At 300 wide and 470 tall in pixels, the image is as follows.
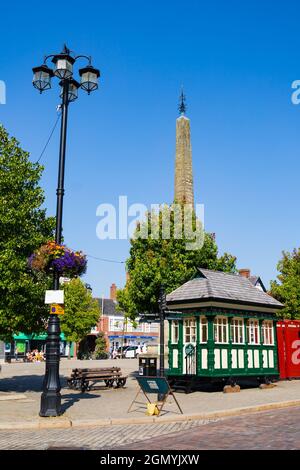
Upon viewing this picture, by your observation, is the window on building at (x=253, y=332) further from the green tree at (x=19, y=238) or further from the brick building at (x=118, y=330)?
the brick building at (x=118, y=330)

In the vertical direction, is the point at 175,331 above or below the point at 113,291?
below

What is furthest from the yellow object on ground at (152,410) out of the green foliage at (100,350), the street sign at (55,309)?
the green foliage at (100,350)

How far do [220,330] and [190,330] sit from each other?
3.98ft

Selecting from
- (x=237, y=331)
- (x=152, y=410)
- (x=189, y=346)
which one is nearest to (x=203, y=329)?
(x=189, y=346)

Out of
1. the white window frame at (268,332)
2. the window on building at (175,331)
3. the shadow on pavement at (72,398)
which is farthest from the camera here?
the white window frame at (268,332)

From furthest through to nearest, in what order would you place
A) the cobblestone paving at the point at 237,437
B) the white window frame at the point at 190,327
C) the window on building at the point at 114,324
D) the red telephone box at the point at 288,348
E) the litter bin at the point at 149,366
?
the window on building at the point at 114,324 → the red telephone box at the point at 288,348 → the litter bin at the point at 149,366 → the white window frame at the point at 190,327 → the cobblestone paving at the point at 237,437

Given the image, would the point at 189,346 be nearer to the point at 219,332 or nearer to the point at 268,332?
the point at 219,332

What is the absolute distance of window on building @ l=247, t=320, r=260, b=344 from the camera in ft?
64.7

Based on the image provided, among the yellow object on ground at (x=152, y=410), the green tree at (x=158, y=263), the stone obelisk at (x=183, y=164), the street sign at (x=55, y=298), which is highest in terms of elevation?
the stone obelisk at (x=183, y=164)

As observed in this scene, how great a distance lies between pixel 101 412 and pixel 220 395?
19.7ft

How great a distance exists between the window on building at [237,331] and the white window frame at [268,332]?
162 centimetres

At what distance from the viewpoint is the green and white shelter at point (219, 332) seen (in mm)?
17938

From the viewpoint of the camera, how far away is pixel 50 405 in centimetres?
1112

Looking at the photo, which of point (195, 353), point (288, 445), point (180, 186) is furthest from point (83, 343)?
point (288, 445)
